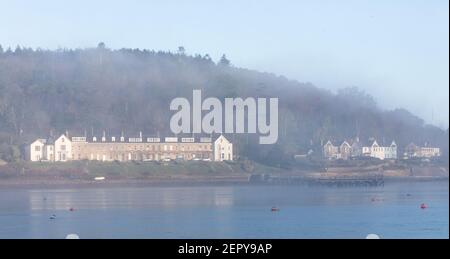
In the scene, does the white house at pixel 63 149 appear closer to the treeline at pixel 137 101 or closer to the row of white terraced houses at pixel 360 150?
the treeline at pixel 137 101

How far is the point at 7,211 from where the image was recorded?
23.7m

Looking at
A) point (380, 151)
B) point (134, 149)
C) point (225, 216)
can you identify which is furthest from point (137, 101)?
point (225, 216)

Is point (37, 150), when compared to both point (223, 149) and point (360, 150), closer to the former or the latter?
point (223, 149)

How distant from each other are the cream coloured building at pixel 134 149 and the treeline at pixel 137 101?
85 centimetres

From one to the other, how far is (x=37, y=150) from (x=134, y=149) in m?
4.87

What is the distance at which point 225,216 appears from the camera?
842 inches

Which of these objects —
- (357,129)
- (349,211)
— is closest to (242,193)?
(349,211)

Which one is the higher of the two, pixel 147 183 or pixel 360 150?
pixel 360 150

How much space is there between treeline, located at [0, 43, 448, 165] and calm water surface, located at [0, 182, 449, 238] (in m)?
8.88

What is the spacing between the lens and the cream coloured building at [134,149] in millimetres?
39969

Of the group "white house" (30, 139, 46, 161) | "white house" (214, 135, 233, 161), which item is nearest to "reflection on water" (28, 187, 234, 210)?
"white house" (30, 139, 46, 161)

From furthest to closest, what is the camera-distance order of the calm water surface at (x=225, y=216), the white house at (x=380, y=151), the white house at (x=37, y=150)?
the white house at (x=380, y=151)
the white house at (x=37, y=150)
the calm water surface at (x=225, y=216)

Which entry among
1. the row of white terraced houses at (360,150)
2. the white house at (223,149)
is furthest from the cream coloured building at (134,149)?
the row of white terraced houses at (360,150)

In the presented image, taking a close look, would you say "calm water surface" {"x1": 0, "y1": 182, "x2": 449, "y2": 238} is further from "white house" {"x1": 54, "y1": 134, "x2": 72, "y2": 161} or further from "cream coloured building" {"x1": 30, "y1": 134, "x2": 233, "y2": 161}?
"cream coloured building" {"x1": 30, "y1": 134, "x2": 233, "y2": 161}
